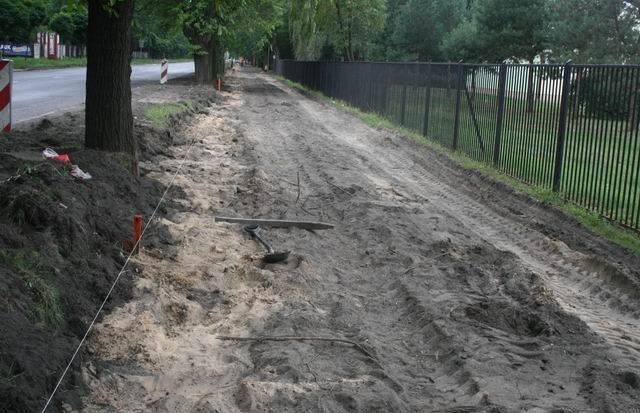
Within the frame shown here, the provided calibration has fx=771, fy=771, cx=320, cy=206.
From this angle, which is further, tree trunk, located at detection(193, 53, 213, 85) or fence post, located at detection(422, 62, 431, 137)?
tree trunk, located at detection(193, 53, 213, 85)

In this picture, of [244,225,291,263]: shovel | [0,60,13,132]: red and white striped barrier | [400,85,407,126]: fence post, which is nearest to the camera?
[244,225,291,263]: shovel

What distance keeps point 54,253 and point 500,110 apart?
1092cm

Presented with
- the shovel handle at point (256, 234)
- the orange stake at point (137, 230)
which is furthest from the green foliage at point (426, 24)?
the orange stake at point (137, 230)

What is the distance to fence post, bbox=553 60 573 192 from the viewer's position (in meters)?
12.0

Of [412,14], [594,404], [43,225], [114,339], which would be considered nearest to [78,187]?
[43,225]

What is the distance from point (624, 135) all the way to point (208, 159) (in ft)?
23.8

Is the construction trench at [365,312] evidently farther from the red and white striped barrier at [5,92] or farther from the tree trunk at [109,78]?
the red and white striped barrier at [5,92]

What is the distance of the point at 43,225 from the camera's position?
6105mm

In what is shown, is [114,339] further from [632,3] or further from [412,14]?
[412,14]

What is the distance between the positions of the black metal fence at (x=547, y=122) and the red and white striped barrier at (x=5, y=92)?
830 cm

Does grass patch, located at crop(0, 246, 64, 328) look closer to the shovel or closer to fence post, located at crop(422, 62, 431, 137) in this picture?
the shovel

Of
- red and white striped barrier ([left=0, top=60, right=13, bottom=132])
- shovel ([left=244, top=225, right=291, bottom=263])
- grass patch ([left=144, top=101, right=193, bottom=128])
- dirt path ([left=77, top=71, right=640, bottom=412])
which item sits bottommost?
dirt path ([left=77, top=71, right=640, bottom=412])

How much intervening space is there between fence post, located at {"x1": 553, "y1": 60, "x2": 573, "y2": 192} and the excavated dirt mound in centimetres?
618

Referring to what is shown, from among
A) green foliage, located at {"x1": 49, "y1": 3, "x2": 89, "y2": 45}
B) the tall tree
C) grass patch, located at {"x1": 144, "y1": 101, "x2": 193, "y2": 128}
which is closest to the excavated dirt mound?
grass patch, located at {"x1": 144, "y1": 101, "x2": 193, "y2": 128}
